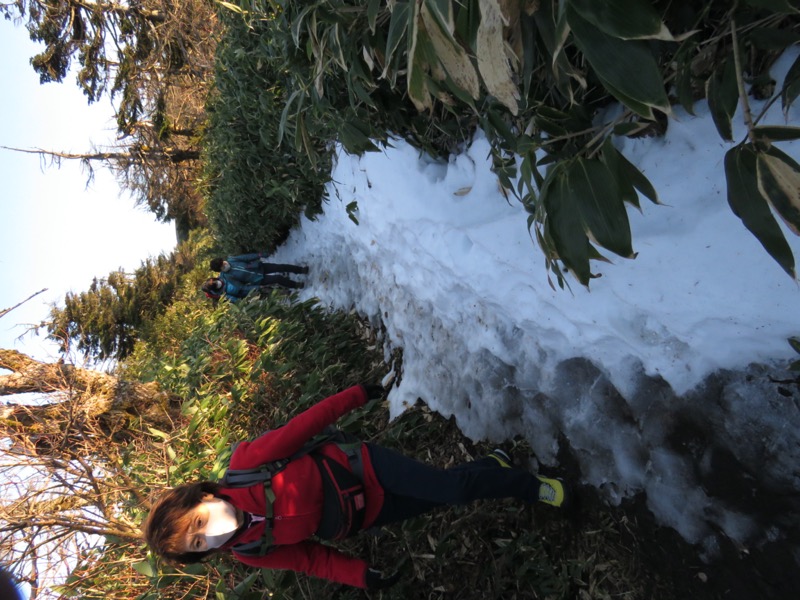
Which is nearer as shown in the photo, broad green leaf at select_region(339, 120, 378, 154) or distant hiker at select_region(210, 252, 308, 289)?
broad green leaf at select_region(339, 120, 378, 154)

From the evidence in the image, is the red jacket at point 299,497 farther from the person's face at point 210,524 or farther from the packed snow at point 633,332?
the packed snow at point 633,332

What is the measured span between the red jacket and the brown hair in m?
0.15

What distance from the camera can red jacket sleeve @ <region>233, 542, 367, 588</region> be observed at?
7.59 feet

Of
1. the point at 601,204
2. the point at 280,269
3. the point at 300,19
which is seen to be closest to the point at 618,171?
the point at 601,204

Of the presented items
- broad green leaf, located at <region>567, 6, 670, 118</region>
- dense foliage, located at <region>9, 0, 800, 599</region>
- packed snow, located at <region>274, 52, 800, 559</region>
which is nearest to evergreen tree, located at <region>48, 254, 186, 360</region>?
dense foliage, located at <region>9, 0, 800, 599</region>

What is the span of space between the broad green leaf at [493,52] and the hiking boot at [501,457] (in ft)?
6.34

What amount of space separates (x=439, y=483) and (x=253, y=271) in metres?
4.52

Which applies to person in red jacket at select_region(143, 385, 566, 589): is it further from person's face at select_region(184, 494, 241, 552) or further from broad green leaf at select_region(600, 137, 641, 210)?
broad green leaf at select_region(600, 137, 641, 210)

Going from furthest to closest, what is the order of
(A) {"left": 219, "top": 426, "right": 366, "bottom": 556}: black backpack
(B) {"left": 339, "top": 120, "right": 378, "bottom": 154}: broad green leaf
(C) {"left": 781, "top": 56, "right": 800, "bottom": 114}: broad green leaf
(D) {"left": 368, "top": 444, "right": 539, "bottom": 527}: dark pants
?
(B) {"left": 339, "top": 120, "right": 378, "bottom": 154}: broad green leaf, (D) {"left": 368, "top": 444, "right": 539, "bottom": 527}: dark pants, (A) {"left": 219, "top": 426, "right": 366, "bottom": 556}: black backpack, (C) {"left": 781, "top": 56, "right": 800, "bottom": 114}: broad green leaf

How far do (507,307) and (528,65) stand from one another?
1.35 meters

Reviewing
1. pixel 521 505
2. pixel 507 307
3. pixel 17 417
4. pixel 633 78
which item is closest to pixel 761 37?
pixel 633 78

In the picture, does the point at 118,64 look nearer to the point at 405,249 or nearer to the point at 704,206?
the point at 405,249

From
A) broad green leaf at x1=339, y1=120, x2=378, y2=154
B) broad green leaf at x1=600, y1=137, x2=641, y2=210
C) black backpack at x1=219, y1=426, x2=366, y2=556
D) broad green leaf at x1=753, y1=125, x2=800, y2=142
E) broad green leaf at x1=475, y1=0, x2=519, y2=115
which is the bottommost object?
black backpack at x1=219, y1=426, x2=366, y2=556

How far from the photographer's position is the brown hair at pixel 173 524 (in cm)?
200
